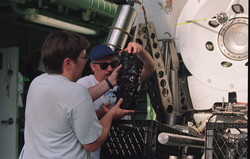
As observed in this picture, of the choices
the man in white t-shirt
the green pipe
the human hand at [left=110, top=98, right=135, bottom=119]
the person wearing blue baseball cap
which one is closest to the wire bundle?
the human hand at [left=110, top=98, right=135, bottom=119]

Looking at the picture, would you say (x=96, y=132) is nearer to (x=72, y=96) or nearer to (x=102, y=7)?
(x=72, y=96)

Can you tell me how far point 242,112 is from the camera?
2266mm

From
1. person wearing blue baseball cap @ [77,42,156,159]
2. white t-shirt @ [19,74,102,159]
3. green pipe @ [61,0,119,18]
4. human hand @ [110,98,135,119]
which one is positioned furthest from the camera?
green pipe @ [61,0,119,18]

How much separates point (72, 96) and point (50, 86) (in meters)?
0.10

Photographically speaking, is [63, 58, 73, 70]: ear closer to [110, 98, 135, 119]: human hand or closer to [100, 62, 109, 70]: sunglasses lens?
[110, 98, 135, 119]: human hand

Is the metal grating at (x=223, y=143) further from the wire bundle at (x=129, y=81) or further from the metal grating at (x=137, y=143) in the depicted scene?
the wire bundle at (x=129, y=81)

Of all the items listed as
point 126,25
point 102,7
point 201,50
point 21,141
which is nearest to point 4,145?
point 21,141

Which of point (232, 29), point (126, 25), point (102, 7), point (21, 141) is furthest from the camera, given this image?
point (21, 141)

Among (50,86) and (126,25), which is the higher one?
(126,25)

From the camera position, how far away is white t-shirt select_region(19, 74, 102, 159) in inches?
37.1

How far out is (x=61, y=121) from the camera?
0.95 metres

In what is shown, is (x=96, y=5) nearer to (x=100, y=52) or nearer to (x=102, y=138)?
(x=100, y=52)

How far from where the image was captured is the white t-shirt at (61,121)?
94 cm

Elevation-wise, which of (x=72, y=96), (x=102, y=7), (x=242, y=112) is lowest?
(x=242, y=112)
